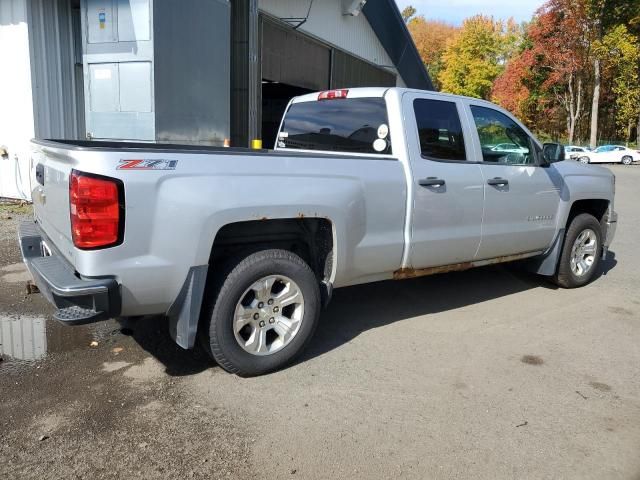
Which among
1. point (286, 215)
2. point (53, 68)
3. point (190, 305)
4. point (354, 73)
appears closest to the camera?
point (190, 305)

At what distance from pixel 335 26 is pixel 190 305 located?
51.1 ft

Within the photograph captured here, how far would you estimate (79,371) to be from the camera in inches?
155

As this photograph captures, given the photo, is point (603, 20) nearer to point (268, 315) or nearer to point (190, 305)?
point (268, 315)

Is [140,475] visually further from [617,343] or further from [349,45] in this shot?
[349,45]

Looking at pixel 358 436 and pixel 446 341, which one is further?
pixel 446 341

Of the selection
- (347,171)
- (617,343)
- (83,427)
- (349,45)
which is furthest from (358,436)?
(349,45)

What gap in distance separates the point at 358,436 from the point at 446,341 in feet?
5.67

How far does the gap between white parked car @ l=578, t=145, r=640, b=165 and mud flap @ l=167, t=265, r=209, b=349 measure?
40.8 m

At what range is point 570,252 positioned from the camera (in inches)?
243

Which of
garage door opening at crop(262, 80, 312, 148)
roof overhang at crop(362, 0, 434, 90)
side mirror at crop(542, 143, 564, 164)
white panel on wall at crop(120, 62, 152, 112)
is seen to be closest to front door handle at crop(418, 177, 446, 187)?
side mirror at crop(542, 143, 564, 164)

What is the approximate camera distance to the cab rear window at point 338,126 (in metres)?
4.73

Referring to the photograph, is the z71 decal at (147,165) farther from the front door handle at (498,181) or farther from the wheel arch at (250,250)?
the front door handle at (498,181)

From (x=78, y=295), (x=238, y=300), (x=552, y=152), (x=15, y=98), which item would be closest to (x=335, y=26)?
(x=15, y=98)

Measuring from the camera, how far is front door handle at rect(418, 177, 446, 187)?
453 centimetres
